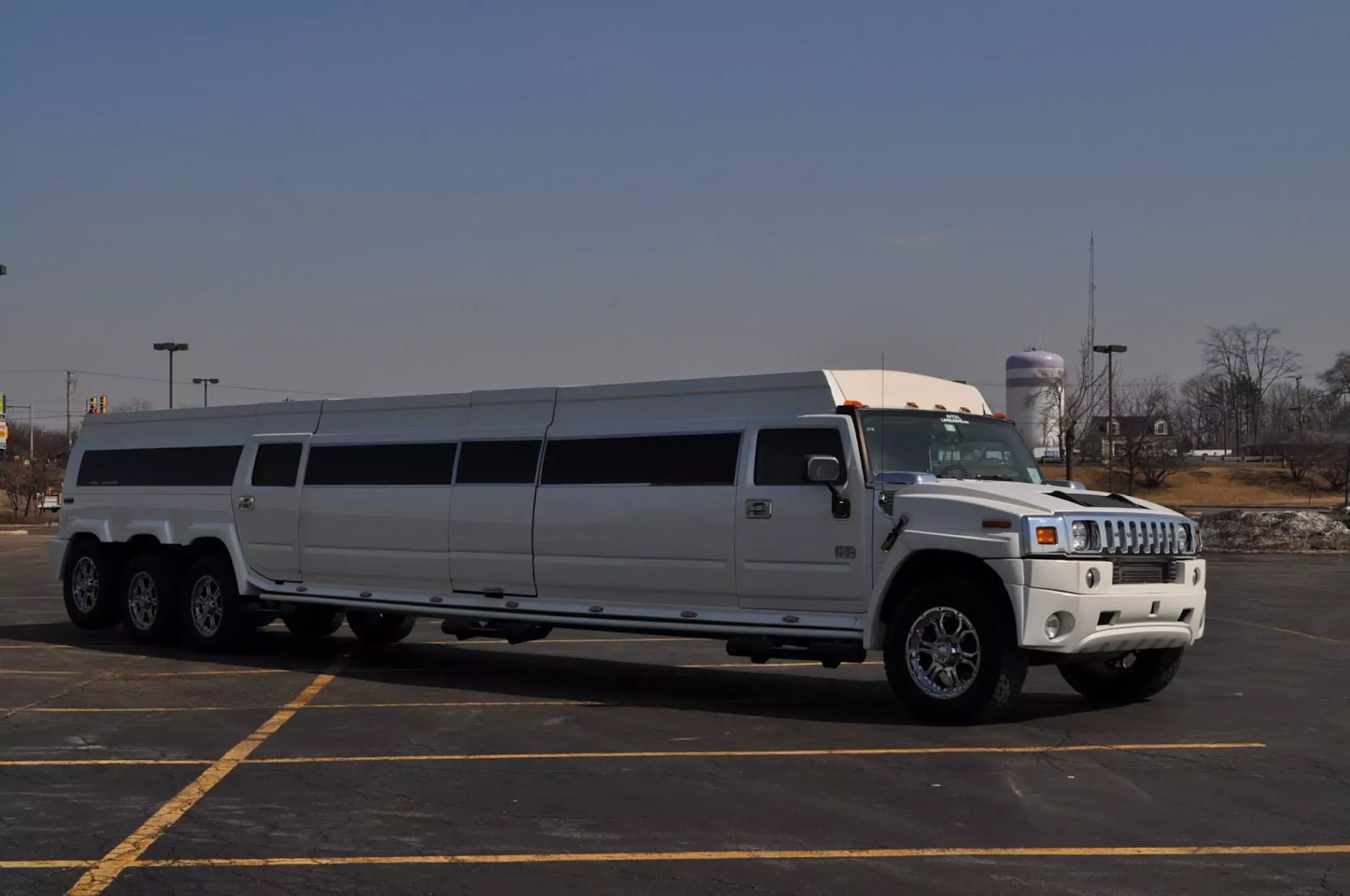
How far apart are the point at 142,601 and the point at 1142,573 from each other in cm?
1066

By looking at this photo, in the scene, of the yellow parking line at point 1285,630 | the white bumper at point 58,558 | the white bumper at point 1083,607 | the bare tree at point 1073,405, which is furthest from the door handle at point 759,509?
the bare tree at point 1073,405

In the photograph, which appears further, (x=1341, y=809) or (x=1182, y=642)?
(x=1182, y=642)

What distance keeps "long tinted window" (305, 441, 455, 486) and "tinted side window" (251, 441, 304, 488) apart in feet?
0.73

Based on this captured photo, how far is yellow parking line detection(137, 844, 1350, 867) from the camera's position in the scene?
21.2 ft

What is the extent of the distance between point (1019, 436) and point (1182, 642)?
2075mm

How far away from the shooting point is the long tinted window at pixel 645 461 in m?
11.4

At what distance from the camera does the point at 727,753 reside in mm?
9117

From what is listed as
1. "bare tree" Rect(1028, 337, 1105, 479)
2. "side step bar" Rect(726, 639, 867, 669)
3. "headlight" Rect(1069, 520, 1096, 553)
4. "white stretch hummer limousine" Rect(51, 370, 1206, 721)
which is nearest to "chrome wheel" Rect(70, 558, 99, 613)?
"white stretch hummer limousine" Rect(51, 370, 1206, 721)

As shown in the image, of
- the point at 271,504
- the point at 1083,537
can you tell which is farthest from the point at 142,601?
the point at 1083,537

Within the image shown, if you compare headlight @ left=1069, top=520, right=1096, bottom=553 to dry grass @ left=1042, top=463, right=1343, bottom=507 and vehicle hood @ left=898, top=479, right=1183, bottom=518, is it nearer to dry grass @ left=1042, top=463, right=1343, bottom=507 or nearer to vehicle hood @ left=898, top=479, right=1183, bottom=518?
vehicle hood @ left=898, top=479, right=1183, bottom=518

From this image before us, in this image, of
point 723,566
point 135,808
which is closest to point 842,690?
point 723,566

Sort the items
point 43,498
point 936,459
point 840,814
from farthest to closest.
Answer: point 43,498
point 936,459
point 840,814

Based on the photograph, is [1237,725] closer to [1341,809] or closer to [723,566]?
[1341,809]

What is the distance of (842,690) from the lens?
480 inches
